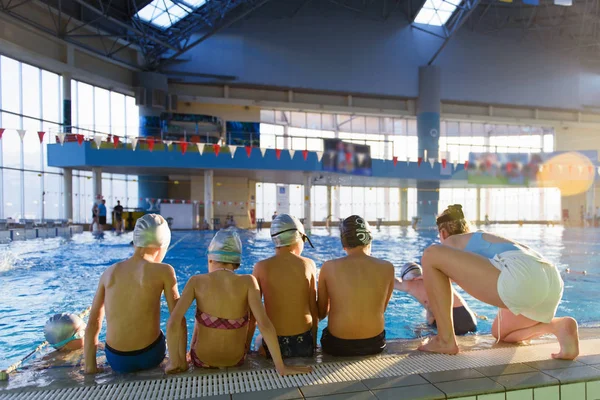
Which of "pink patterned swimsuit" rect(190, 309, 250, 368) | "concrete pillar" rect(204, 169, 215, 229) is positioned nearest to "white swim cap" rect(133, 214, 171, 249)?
"pink patterned swimsuit" rect(190, 309, 250, 368)

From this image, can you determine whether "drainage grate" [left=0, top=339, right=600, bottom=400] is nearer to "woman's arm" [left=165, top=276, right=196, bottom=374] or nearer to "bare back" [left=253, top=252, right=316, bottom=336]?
"woman's arm" [left=165, top=276, right=196, bottom=374]

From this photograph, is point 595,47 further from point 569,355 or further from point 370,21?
point 569,355

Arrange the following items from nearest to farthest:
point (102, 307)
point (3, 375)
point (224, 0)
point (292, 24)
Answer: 1. point (3, 375)
2. point (102, 307)
3. point (224, 0)
4. point (292, 24)

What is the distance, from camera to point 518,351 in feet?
7.67

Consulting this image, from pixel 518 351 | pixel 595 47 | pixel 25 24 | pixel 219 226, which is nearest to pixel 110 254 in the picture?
pixel 518 351

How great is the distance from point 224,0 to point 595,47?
896 inches

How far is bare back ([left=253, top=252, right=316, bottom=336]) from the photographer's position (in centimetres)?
238

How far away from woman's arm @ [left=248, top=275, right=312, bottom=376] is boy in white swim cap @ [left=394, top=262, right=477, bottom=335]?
1588mm

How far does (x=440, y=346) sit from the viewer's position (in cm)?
233

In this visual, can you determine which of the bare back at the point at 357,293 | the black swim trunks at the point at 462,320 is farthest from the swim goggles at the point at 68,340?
the black swim trunks at the point at 462,320

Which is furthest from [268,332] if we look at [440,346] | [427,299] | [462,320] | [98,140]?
[98,140]

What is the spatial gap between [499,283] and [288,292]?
3.41 ft

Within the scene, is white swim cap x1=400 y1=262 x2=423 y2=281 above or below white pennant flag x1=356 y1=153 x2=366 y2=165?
below

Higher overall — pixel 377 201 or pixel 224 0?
pixel 224 0
